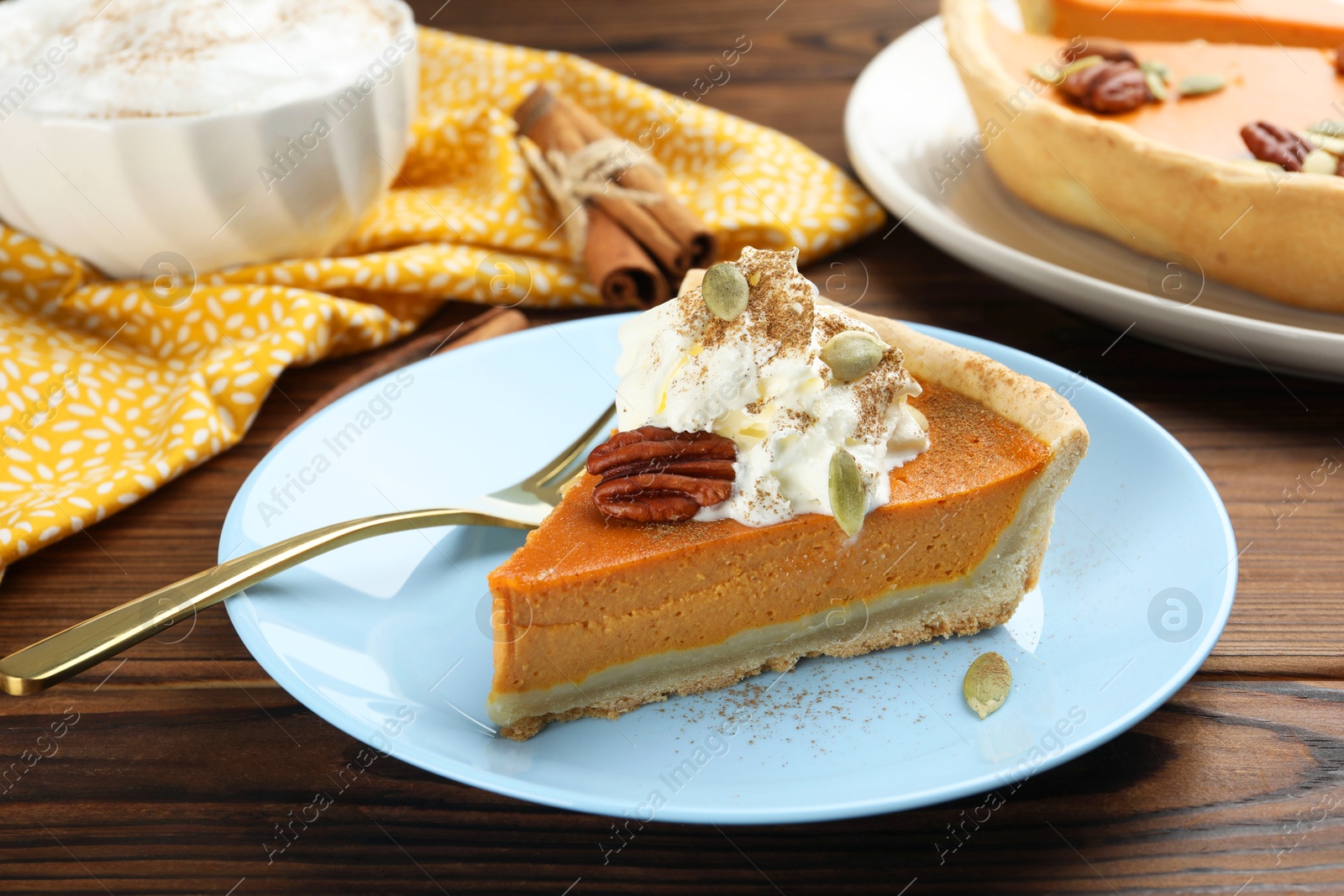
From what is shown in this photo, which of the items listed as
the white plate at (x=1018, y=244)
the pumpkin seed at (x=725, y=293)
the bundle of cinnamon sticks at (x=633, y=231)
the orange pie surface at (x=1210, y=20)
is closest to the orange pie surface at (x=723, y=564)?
the pumpkin seed at (x=725, y=293)

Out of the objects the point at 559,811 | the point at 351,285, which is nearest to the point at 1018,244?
the point at 351,285

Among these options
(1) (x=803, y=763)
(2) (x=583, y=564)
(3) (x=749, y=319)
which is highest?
(3) (x=749, y=319)

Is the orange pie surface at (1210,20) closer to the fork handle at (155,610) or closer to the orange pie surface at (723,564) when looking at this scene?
the orange pie surface at (723,564)

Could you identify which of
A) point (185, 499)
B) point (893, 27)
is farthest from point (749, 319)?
point (893, 27)

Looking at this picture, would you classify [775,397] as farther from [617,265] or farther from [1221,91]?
[1221,91]

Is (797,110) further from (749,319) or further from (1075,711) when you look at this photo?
(1075,711)

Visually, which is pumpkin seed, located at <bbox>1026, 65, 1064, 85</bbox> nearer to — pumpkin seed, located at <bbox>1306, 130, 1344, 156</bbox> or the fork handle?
pumpkin seed, located at <bbox>1306, 130, 1344, 156</bbox>
